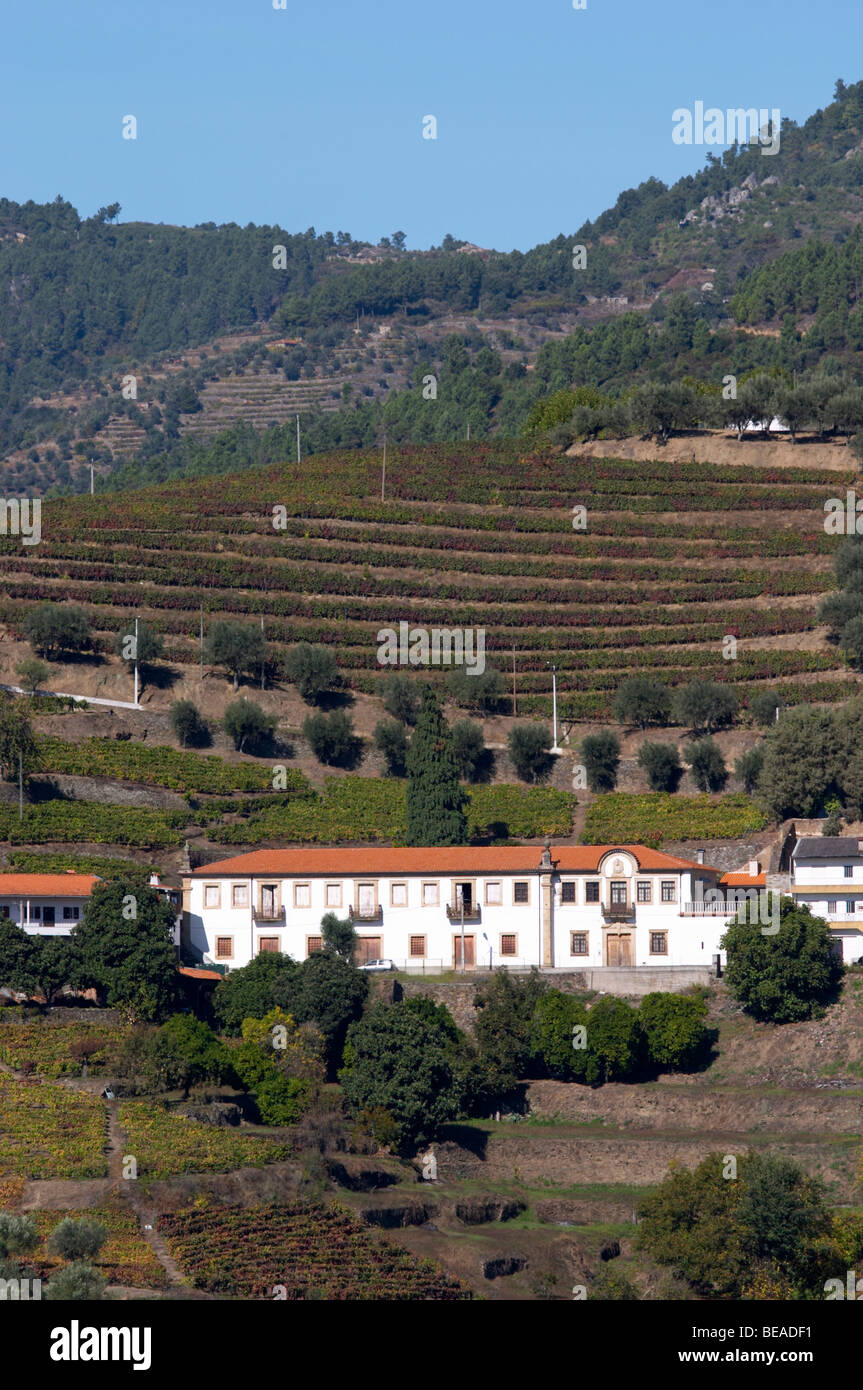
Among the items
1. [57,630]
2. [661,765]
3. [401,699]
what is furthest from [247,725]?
[661,765]

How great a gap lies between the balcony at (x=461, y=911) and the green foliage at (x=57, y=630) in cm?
3767

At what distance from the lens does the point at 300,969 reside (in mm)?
69750

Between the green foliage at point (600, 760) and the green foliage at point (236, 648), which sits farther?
the green foliage at point (236, 648)

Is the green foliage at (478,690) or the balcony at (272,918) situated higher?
the green foliage at (478,690)

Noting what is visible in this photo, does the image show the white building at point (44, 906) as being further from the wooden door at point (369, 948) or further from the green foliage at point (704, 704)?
the green foliage at point (704, 704)

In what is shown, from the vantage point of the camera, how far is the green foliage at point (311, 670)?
103 metres

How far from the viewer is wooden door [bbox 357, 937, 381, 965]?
74062 millimetres

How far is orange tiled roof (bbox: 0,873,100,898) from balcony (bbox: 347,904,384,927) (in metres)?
8.98

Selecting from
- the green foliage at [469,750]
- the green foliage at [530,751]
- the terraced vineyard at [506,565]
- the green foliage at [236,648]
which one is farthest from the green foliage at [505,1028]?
the green foliage at [236,648]

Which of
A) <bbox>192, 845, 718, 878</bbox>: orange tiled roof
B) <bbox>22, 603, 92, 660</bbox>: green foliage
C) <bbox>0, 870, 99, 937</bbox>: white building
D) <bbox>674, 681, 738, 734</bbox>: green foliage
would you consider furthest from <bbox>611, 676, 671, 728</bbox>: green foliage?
<bbox>0, 870, 99, 937</bbox>: white building

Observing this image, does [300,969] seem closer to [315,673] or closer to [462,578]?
[315,673]

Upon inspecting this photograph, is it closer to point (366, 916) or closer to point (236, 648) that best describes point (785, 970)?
point (366, 916)

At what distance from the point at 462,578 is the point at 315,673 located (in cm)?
1977
